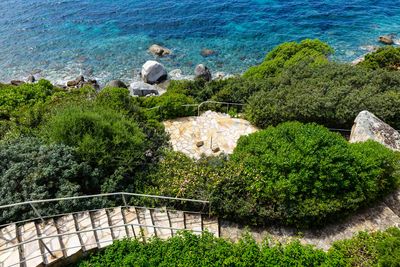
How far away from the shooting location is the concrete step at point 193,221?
11.7 meters

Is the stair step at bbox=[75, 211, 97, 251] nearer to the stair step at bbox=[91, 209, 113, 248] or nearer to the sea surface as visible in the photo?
the stair step at bbox=[91, 209, 113, 248]

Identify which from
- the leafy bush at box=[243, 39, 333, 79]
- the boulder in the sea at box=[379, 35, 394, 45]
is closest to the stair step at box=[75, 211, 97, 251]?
the leafy bush at box=[243, 39, 333, 79]

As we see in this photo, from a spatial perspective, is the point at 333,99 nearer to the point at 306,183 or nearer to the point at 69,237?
the point at 306,183

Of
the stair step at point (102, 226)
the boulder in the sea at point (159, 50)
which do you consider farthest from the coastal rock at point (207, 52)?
the stair step at point (102, 226)

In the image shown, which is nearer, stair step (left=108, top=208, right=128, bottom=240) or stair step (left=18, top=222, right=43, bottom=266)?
stair step (left=18, top=222, right=43, bottom=266)

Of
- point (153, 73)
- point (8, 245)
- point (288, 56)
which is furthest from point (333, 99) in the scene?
point (153, 73)

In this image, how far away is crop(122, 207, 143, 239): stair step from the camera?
413 inches

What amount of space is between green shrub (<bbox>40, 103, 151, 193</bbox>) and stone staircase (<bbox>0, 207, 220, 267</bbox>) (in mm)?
1529

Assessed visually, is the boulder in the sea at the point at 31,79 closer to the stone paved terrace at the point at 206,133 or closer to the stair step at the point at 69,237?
the stone paved terrace at the point at 206,133

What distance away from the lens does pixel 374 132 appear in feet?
47.9

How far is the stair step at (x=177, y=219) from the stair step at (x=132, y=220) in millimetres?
1390

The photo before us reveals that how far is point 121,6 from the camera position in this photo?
144 ft

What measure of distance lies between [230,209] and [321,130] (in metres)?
5.39

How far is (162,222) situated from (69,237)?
334 centimetres
